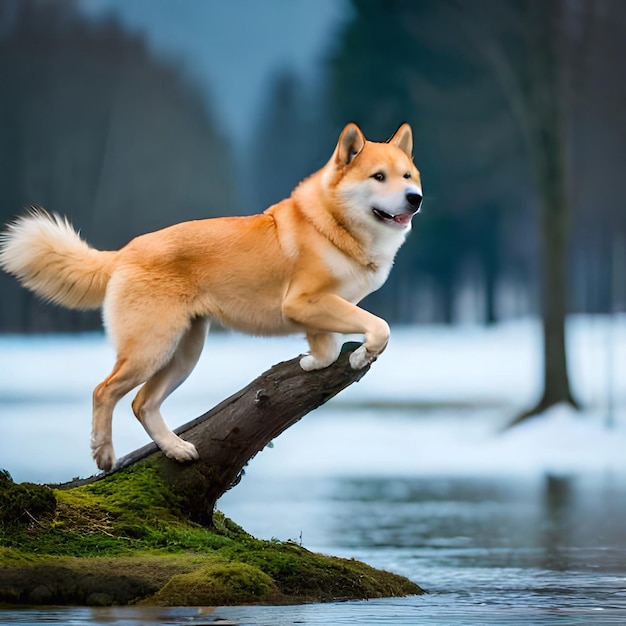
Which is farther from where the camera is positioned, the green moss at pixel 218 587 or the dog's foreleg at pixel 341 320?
the dog's foreleg at pixel 341 320

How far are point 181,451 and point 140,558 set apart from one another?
2.41 feet

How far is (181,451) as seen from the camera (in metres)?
6.13

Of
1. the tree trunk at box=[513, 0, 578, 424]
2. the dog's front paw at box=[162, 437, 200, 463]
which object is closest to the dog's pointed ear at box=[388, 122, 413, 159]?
the dog's front paw at box=[162, 437, 200, 463]

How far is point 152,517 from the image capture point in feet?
19.6

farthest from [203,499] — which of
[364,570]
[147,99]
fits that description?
[147,99]

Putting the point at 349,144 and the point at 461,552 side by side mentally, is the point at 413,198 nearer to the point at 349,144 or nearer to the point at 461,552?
the point at 349,144

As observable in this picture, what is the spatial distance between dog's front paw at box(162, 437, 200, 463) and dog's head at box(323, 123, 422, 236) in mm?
1375

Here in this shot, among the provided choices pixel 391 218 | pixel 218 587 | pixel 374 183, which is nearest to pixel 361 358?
pixel 391 218

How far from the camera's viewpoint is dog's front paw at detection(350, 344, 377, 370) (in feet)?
18.6

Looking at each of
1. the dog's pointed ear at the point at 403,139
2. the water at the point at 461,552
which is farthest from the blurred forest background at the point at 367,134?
the dog's pointed ear at the point at 403,139

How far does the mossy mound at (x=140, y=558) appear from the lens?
5336 mm

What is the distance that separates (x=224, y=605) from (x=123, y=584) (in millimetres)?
A: 445

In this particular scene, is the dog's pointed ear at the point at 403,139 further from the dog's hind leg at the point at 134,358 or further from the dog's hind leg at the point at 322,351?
the dog's hind leg at the point at 134,358

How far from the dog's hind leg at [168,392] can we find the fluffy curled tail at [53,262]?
1.59 feet
